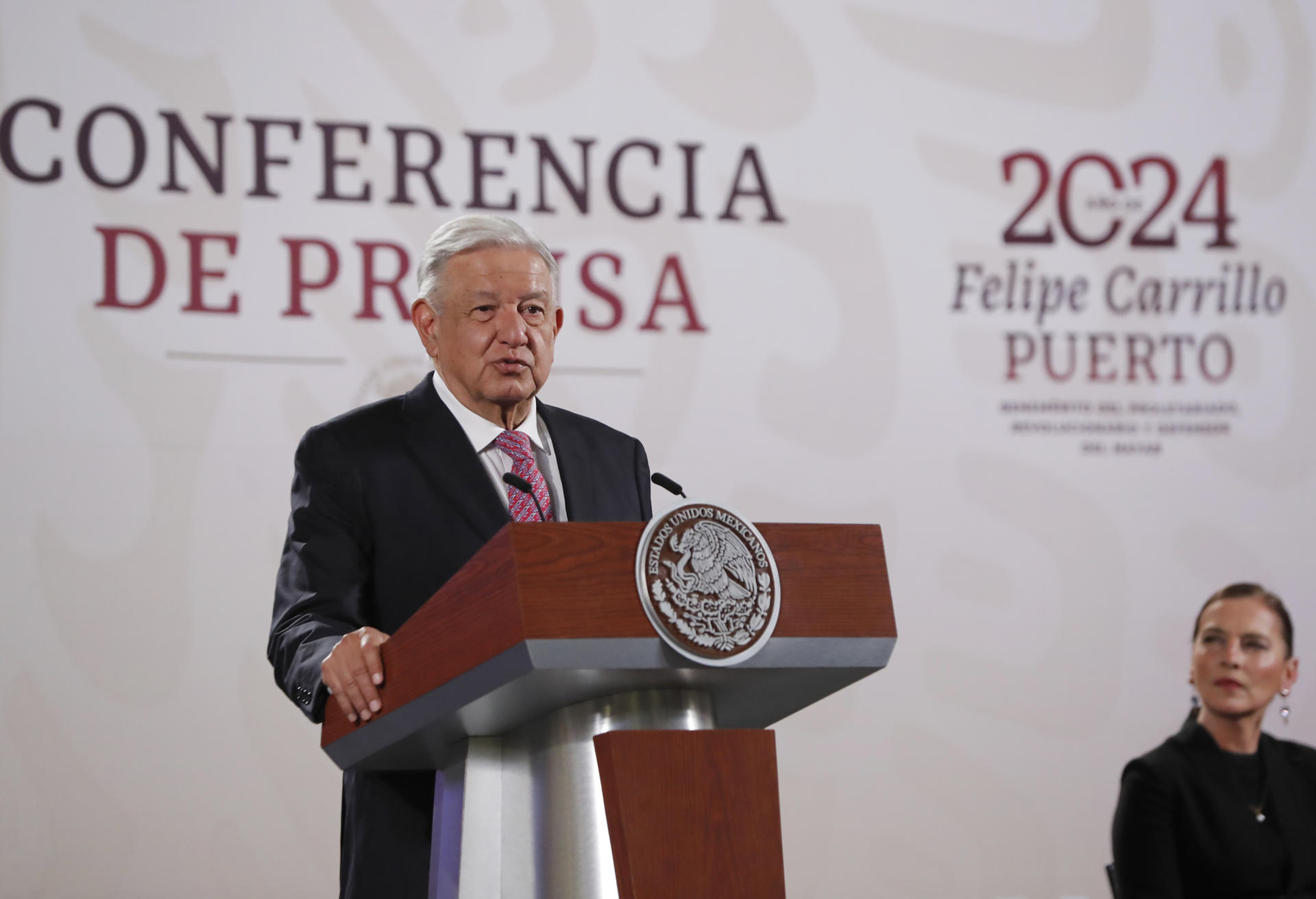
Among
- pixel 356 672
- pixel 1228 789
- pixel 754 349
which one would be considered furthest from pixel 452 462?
pixel 754 349

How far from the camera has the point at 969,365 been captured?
3783 millimetres

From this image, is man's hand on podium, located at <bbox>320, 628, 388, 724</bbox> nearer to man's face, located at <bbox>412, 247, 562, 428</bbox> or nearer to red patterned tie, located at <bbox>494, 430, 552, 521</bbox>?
red patterned tie, located at <bbox>494, 430, 552, 521</bbox>

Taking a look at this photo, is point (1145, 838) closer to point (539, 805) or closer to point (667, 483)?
point (667, 483)

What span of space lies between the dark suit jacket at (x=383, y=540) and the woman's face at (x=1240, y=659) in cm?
171

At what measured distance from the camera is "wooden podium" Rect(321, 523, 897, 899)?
1.10 m

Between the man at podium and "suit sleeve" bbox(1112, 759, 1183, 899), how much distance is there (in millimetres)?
1413

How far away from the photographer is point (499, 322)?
169cm

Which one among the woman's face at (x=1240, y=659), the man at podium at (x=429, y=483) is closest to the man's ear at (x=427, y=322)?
the man at podium at (x=429, y=483)

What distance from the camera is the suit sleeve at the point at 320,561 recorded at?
1474 mm

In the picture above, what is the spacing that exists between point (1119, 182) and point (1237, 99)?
1.45 ft

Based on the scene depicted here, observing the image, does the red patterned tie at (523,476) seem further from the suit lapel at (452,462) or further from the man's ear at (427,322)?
the man's ear at (427,322)

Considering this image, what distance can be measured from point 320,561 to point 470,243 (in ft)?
1.43

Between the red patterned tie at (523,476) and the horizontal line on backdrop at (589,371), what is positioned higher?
the horizontal line on backdrop at (589,371)

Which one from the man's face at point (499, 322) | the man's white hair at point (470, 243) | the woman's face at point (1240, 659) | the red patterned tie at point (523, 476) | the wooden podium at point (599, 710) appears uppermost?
the man's white hair at point (470, 243)
